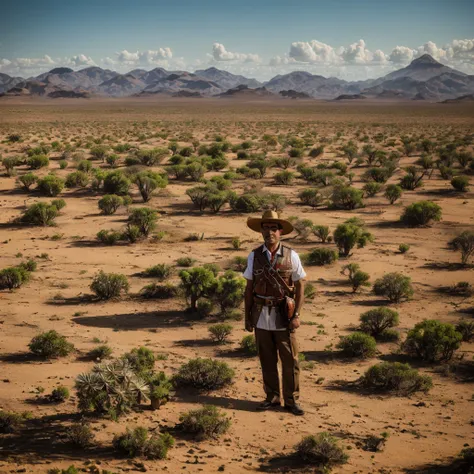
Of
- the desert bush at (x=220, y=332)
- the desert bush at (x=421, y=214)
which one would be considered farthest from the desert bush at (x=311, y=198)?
the desert bush at (x=220, y=332)

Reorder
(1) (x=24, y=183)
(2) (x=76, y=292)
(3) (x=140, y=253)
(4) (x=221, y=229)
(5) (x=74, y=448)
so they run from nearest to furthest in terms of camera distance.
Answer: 1. (5) (x=74, y=448)
2. (2) (x=76, y=292)
3. (3) (x=140, y=253)
4. (4) (x=221, y=229)
5. (1) (x=24, y=183)

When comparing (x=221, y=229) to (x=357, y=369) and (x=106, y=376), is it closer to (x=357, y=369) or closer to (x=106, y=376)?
(x=357, y=369)

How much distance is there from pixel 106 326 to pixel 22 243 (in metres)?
7.23

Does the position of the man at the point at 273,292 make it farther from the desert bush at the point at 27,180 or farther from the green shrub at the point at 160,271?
the desert bush at the point at 27,180

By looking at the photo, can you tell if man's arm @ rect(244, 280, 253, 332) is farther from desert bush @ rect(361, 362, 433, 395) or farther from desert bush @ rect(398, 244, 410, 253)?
desert bush @ rect(398, 244, 410, 253)

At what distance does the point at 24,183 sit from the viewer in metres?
23.5

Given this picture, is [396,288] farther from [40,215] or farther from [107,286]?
[40,215]

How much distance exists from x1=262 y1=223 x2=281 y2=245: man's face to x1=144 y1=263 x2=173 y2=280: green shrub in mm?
6925

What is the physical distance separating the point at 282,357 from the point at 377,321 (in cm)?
382

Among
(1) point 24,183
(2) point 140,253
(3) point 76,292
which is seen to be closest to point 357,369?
(3) point 76,292

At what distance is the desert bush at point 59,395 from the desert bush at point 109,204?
13108 mm

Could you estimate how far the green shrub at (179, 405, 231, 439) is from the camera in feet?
21.3

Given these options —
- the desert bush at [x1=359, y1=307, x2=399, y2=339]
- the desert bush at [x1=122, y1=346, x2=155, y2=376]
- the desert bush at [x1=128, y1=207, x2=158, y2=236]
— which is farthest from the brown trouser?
the desert bush at [x1=128, y1=207, x2=158, y2=236]

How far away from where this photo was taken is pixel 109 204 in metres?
19.9
